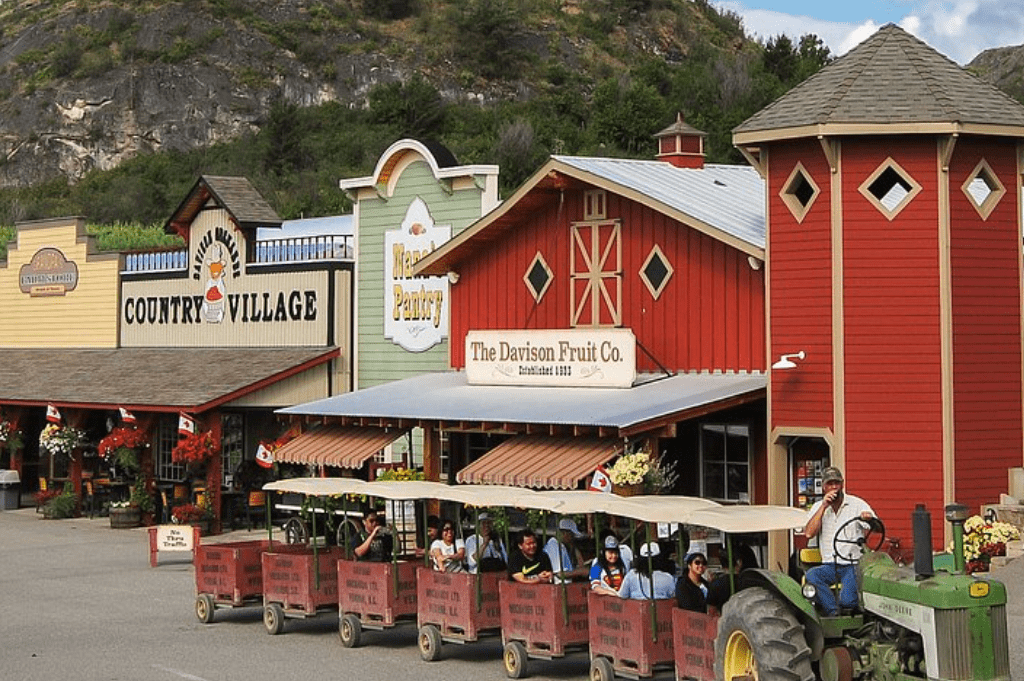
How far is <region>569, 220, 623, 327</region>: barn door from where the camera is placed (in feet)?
85.5

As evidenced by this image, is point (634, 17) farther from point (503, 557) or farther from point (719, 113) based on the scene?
point (503, 557)

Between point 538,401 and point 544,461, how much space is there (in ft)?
6.81

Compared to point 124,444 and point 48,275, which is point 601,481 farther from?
point 48,275

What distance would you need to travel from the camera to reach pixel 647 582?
15711 mm

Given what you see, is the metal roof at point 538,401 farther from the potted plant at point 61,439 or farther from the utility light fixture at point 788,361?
the potted plant at point 61,439

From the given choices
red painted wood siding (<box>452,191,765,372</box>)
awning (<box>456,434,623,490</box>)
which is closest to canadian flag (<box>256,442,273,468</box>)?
red painted wood siding (<box>452,191,765,372</box>)

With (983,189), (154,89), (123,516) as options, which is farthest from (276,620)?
(154,89)

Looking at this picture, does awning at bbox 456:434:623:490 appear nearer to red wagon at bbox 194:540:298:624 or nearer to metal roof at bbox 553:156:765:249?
metal roof at bbox 553:156:765:249

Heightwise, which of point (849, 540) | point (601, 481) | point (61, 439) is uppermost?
point (61, 439)

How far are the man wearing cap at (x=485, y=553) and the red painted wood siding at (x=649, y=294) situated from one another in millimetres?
6806

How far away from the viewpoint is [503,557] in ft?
59.2

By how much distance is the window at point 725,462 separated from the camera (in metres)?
24.0

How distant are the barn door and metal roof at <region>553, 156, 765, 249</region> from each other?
35.6 inches

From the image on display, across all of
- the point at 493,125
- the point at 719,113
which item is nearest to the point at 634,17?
the point at 493,125
